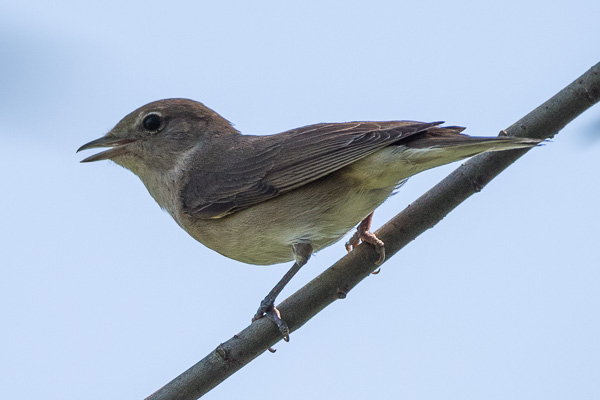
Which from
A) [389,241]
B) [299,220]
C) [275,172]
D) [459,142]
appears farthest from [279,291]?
[459,142]

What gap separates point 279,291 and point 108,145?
2239 millimetres

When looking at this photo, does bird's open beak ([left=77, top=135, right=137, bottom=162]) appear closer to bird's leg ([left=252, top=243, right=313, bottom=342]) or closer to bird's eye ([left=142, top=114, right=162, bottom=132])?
bird's eye ([left=142, top=114, right=162, bottom=132])

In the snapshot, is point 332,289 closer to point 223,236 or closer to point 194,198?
point 223,236

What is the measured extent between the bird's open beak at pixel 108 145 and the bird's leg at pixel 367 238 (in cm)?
226

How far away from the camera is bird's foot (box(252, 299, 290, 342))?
4.72 metres

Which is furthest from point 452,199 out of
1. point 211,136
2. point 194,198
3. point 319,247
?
point 211,136

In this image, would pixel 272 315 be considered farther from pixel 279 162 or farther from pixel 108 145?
pixel 108 145

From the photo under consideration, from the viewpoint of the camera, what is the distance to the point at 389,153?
17.8ft

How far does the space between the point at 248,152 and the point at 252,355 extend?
2.37 meters

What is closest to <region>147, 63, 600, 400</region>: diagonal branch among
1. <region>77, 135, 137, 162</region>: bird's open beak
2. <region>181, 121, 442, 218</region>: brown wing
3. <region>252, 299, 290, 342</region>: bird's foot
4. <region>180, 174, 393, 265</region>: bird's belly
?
<region>252, 299, 290, 342</region>: bird's foot

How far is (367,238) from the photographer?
537cm

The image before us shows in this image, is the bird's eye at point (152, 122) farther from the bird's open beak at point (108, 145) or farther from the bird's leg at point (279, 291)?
the bird's leg at point (279, 291)

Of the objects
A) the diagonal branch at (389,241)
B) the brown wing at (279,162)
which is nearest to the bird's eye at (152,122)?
the brown wing at (279,162)

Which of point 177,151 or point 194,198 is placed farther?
point 177,151
